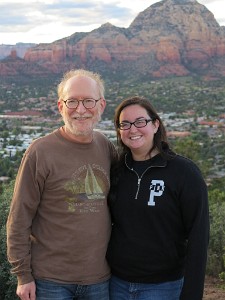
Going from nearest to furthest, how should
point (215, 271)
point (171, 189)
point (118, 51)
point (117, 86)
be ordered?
point (171, 189)
point (215, 271)
point (117, 86)
point (118, 51)

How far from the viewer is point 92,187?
10.5 ft

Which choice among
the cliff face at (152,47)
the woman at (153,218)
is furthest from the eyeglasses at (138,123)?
the cliff face at (152,47)

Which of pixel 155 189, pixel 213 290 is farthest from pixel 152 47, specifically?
pixel 155 189

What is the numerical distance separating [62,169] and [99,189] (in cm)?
29

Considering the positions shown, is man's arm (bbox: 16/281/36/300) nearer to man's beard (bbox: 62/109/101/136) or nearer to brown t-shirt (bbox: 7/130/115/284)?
brown t-shirt (bbox: 7/130/115/284)

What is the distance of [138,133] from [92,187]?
1.50 ft

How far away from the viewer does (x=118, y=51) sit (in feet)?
355

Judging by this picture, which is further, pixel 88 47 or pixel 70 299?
pixel 88 47

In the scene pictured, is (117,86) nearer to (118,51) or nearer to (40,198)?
(118,51)

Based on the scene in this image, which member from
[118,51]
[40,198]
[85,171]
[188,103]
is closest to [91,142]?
[85,171]

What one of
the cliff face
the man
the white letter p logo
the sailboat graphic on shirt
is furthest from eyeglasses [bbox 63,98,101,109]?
the cliff face

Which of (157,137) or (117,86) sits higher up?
(157,137)

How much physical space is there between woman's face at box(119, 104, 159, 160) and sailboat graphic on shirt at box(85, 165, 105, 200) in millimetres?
319

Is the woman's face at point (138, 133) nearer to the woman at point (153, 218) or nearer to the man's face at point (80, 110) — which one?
the woman at point (153, 218)
